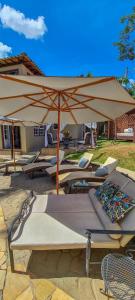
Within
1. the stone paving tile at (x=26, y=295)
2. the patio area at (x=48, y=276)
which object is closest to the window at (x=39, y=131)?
the patio area at (x=48, y=276)

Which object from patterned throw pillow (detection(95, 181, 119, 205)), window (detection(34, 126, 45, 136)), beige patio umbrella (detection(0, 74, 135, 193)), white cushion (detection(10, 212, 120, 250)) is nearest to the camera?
white cushion (detection(10, 212, 120, 250))

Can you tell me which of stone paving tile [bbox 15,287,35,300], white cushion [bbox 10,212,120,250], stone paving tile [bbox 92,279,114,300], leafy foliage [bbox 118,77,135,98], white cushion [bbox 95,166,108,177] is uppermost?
leafy foliage [bbox 118,77,135,98]

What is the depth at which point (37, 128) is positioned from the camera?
15938 millimetres

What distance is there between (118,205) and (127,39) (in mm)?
18792

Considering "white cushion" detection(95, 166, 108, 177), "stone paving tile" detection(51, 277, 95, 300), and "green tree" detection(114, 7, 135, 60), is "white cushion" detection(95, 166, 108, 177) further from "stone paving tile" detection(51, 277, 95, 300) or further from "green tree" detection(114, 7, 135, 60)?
"green tree" detection(114, 7, 135, 60)

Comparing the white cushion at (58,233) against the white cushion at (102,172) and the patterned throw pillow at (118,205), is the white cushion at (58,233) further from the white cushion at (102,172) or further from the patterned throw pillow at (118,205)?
the white cushion at (102,172)

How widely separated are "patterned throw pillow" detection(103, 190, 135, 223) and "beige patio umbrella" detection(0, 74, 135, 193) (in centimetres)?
185

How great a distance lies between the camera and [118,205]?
309 cm

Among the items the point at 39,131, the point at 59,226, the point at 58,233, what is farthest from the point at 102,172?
the point at 39,131

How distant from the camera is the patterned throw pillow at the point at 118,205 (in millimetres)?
2930

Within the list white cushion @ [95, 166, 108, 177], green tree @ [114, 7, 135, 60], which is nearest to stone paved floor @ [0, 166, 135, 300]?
white cushion @ [95, 166, 108, 177]

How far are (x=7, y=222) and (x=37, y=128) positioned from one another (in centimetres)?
1245

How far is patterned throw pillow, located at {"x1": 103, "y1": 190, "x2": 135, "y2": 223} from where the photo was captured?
2.93 m

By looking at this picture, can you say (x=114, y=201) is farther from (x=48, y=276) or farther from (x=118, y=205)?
(x=48, y=276)
